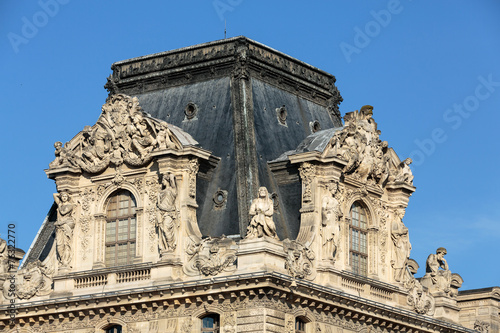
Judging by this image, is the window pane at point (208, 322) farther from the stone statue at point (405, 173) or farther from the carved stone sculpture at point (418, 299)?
the stone statue at point (405, 173)

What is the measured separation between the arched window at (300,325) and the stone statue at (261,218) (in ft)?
12.7

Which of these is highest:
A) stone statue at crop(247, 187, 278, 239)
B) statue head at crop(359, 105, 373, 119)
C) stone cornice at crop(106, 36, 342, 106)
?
stone cornice at crop(106, 36, 342, 106)

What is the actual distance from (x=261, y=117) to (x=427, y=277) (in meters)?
11.1

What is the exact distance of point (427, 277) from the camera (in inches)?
2712

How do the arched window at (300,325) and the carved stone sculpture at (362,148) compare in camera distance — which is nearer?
the arched window at (300,325)

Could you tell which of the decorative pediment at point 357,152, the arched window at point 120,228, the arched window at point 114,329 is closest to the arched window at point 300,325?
the decorative pediment at point 357,152

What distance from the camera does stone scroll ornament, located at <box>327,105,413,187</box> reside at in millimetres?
64062

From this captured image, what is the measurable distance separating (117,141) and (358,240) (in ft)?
37.8

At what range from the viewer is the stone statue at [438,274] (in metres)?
68.7

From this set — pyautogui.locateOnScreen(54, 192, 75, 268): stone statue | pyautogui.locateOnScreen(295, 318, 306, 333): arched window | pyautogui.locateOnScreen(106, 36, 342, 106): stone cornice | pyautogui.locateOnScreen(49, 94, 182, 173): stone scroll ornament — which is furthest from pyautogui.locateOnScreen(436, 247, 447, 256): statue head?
pyautogui.locateOnScreen(54, 192, 75, 268): stone statue

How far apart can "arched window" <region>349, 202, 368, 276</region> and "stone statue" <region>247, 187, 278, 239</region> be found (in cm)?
658

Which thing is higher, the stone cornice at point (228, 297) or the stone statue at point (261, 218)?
the stone statue at point (261, 218)

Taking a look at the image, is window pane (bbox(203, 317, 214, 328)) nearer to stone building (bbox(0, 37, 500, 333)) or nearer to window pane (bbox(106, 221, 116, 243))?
stone building (bbox(0, 37, 500, 333))

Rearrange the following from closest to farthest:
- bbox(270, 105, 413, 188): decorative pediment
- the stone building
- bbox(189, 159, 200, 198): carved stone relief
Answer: the stone building
bbox(189, 159, 200, 198): carved stone relief
bbox(270, 105, 413, 188): decorative pediment
